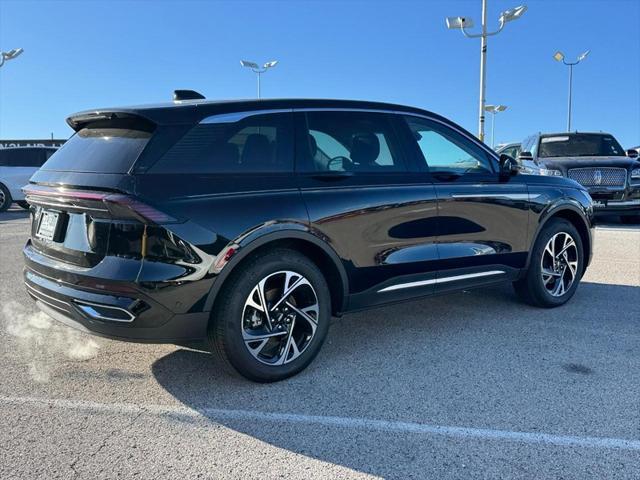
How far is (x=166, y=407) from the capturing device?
3.17 m

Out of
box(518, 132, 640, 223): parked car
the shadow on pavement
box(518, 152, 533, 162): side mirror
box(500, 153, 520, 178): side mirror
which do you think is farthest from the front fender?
box(518, 152, 533, 162): side mirror

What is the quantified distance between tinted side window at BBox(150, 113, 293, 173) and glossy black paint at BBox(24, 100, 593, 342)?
0.06 m

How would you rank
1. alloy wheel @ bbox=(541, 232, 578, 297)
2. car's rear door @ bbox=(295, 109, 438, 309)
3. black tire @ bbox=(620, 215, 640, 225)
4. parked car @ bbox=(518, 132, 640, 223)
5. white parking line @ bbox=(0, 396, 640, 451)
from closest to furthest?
white parking line @ bbox=(0, 396, 640, 451) → car's rear door @ bbox=(295, 109, 438, 309) → alloy wheel @ bbox=(541, 232, 578, 297) → parked car @ bbox=(518, 132, 640, 223) → black tire @ bbox=(620, 215, 640, 225)

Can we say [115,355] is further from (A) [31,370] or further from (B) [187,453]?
(B) [187,453]

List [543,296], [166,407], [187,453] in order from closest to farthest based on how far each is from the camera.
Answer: [187,453] < [166,407] < [543,296]

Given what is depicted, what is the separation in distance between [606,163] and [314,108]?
357 inches

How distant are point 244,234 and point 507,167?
2632 mm

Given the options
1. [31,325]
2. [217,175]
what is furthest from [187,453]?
[31,325]

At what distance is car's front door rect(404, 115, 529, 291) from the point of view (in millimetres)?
4289

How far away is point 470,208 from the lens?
4441mm

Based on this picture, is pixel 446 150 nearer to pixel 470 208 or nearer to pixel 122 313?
pixel 470 208

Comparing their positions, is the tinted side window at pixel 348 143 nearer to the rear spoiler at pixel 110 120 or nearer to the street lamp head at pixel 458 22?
the rear spoiler at pixel 110 120

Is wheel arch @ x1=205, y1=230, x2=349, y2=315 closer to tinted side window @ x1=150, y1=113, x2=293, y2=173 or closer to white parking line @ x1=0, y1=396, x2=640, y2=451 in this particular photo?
tinted side window @ x1=150, y1=113, x2=293, y2=173

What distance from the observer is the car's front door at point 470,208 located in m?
4.29
